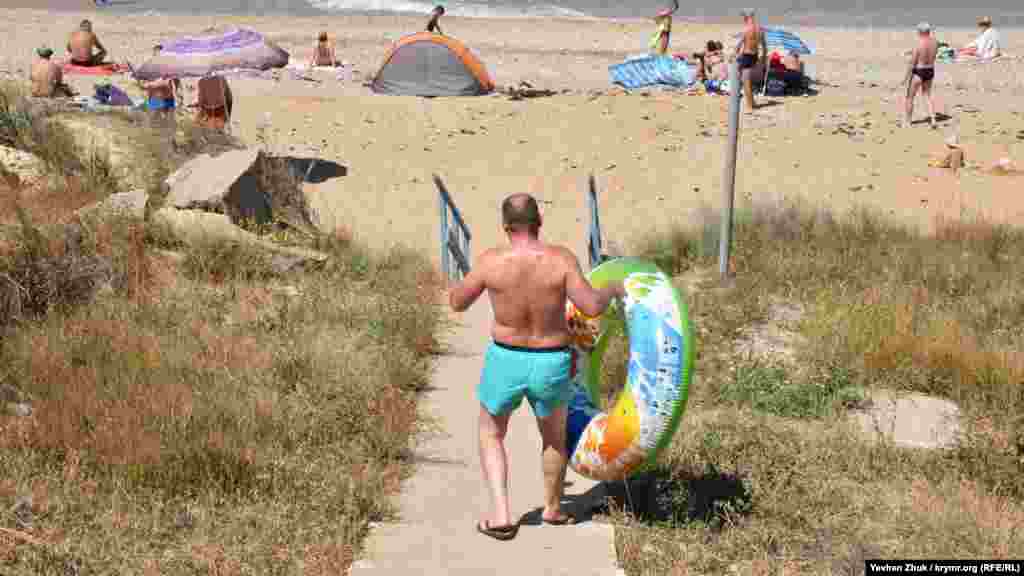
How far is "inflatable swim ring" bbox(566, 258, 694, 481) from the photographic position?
534cm

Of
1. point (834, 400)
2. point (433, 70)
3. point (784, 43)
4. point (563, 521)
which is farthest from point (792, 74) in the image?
point (563, 521)

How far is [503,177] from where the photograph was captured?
16.8 m

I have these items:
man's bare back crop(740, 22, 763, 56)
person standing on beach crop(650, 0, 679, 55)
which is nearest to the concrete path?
man's bare back crop(740, 22, 763, 56)

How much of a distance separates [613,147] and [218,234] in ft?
28.8

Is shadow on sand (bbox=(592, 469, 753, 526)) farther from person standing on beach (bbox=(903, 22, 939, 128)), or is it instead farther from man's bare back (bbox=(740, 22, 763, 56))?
man's bare back (bbox=(740, 22, 763, 56))

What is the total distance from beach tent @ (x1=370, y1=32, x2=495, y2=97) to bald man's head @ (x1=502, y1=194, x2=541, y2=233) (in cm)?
1583

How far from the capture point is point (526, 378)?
536cm

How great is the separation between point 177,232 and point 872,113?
1292cm

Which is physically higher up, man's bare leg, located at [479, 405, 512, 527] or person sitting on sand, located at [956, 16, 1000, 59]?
person sitting on sand, located at [956, 16, 1000, 59]

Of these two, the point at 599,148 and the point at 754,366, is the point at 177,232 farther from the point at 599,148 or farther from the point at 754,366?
the point at 599,148

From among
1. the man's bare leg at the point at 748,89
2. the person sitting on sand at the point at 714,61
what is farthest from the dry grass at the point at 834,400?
the person sitting on sand at the point at 714,61

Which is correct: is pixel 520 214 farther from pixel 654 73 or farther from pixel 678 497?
pixel 654 73

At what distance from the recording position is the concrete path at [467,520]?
5188 mm

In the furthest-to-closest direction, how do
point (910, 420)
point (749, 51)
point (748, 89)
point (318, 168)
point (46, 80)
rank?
1. point (748, 89)
2. point (749, 51)
3. point (318, 168)
4. point (46, 80)
5. point (910, 420)
